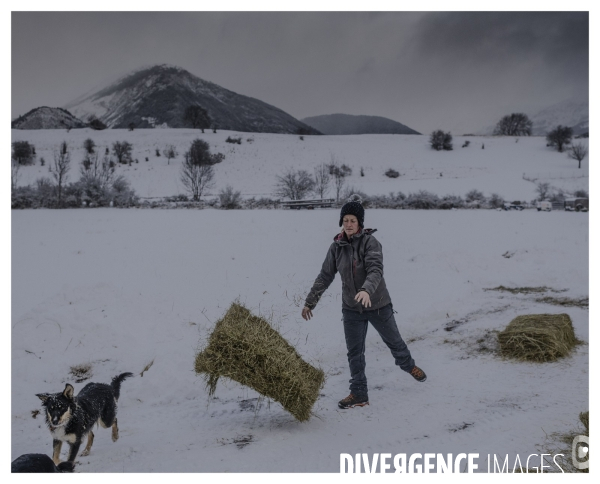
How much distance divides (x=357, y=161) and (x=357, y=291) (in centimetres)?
4820

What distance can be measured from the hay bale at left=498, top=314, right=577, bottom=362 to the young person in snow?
2.12 m

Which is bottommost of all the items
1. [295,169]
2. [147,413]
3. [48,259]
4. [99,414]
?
[147,413]

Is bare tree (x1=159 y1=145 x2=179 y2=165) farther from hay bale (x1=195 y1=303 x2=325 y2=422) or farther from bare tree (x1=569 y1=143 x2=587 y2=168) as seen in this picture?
hay bale (x1=195 y1=303 x2=325 y2=422)

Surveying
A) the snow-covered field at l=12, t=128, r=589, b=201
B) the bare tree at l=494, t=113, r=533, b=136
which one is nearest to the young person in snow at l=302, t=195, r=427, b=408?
the snow-covered field at l=12, t=128, r=589, b=201

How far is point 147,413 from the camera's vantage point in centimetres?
509

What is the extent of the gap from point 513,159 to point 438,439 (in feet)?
181

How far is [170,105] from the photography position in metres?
116

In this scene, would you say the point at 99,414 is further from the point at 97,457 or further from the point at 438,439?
the point at 438,439

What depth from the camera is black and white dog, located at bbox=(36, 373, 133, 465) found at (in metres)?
3.45

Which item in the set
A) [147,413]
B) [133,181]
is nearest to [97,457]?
[147,413]

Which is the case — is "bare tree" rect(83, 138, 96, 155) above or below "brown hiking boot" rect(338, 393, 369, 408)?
above

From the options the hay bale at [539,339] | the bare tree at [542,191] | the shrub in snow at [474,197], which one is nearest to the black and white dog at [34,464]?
the hay bale at [539,339]

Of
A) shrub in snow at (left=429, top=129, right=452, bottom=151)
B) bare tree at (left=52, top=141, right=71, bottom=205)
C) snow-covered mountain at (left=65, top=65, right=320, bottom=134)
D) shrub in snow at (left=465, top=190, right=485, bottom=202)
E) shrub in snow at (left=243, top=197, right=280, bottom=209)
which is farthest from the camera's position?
snow-covered mountain at (left=65, top=65, right=320, bottom=134)

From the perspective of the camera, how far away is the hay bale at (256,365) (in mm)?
4203
